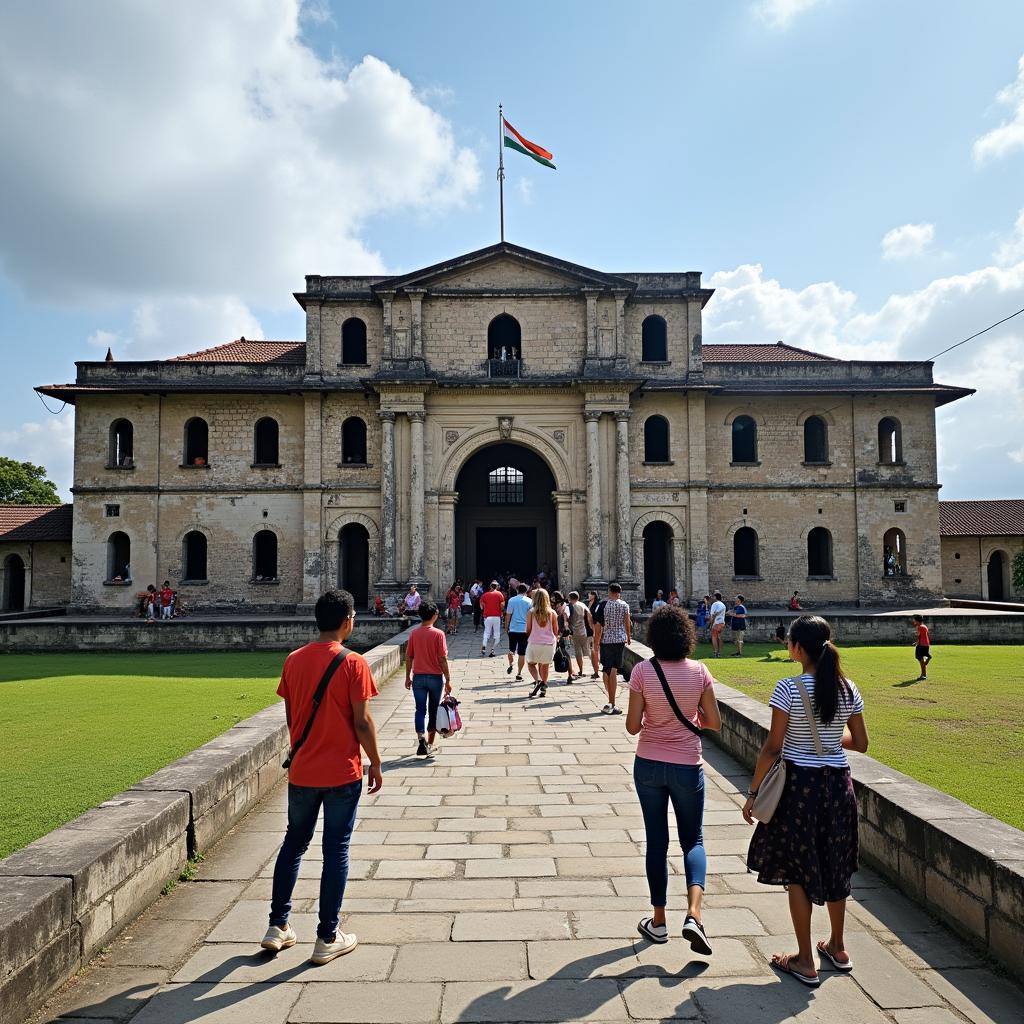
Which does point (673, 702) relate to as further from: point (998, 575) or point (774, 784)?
point (998, 575)

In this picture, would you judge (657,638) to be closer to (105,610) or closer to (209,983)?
(209,983)

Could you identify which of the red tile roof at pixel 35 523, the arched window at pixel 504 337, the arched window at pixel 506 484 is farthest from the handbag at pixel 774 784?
the red tile roof at pixel 35 523

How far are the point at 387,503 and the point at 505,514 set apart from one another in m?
6.97

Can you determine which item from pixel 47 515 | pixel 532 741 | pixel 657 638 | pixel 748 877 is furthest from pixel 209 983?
pixel 47 515

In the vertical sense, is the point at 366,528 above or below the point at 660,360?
below

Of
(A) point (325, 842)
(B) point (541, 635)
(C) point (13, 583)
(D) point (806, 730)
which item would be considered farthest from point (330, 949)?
(C) point (13, 583)

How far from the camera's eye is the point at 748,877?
488 cm

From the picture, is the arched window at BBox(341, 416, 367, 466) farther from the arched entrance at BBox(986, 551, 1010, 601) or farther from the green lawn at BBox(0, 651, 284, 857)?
the arched entrance at BBox(986, 551, 1010, 601)

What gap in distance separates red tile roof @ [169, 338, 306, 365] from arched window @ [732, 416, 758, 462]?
16.1 m

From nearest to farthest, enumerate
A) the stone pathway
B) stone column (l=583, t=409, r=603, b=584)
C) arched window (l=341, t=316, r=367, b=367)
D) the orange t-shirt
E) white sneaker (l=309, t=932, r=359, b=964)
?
the stone pathway
white sneaker (l=309, t=932, r=359, b=964)
the orange t-shirt
stone column (l=583, t=409, r=603, b=584)
arched window (l=341, t=316, r=367, b=367)

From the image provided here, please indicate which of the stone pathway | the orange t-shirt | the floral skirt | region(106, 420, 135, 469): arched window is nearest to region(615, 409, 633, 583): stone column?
region(106, 420, 135, 469): arched window

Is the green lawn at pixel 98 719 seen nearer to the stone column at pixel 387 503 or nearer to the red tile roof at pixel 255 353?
the stone column at pixel 387 503

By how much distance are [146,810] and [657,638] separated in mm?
3305

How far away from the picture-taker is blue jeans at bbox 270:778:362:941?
3.82 metres
